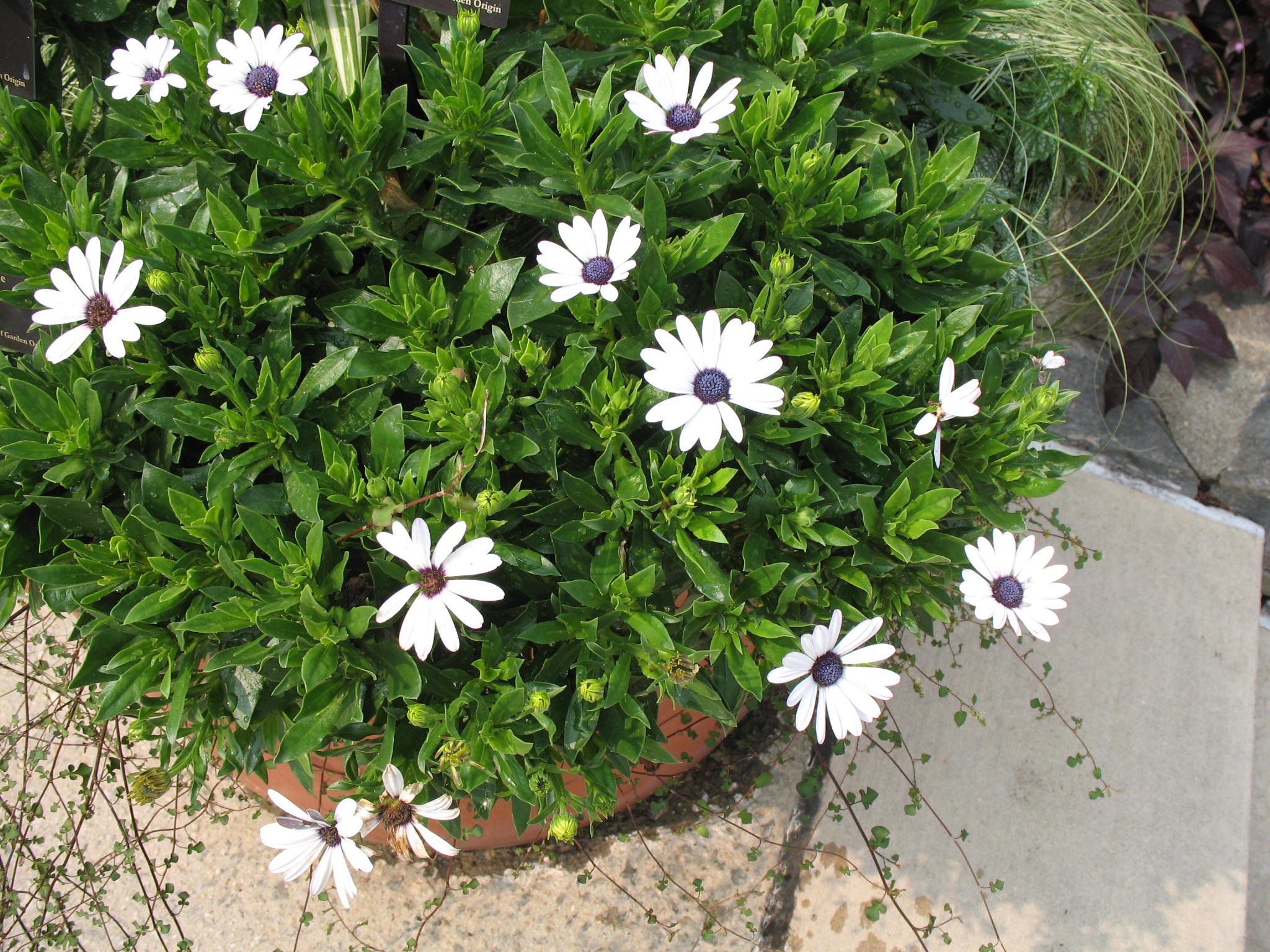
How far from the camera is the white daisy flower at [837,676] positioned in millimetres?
1059

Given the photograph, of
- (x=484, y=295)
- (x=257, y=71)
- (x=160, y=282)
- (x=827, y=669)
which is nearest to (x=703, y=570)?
(x=827, y=669)

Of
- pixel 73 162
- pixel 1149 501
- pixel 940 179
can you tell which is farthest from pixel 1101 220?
pixel 73 162

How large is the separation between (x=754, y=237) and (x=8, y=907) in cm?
150

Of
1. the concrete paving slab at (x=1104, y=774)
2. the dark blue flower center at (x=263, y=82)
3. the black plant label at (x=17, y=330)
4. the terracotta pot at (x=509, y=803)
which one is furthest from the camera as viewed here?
the concrete paving slab at (x=1104, y=774)

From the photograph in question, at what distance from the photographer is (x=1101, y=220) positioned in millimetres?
2211

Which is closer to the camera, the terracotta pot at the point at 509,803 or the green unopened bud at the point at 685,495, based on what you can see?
the green unopened bud at the point at 685,495

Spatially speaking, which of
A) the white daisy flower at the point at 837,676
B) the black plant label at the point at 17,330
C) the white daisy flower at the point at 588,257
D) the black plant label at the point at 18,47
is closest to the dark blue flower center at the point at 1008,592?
the white daisy flower at the point at 837,676

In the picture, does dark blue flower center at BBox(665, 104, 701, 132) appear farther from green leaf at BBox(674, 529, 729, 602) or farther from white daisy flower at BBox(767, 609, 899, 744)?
white daisy flower at BBox(767, 609, 899, 744)

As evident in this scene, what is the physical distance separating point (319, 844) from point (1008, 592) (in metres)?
0.86

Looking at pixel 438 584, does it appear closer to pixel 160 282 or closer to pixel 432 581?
pixel 432 581

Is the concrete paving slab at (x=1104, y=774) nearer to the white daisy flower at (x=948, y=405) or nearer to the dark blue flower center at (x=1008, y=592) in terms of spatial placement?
the dark blue flower center at (x=1008, y=592)

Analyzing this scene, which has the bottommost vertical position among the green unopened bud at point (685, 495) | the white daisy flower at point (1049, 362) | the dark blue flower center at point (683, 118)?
the green unopened bud at point (685, 495)

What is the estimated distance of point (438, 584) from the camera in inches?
38.5

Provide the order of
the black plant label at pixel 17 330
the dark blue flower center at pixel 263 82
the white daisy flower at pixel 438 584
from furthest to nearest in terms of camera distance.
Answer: the black plant label at pixel 17 330, the dark blue flower center at pixel 263 82, the white daisy flower at pixel 438 584
